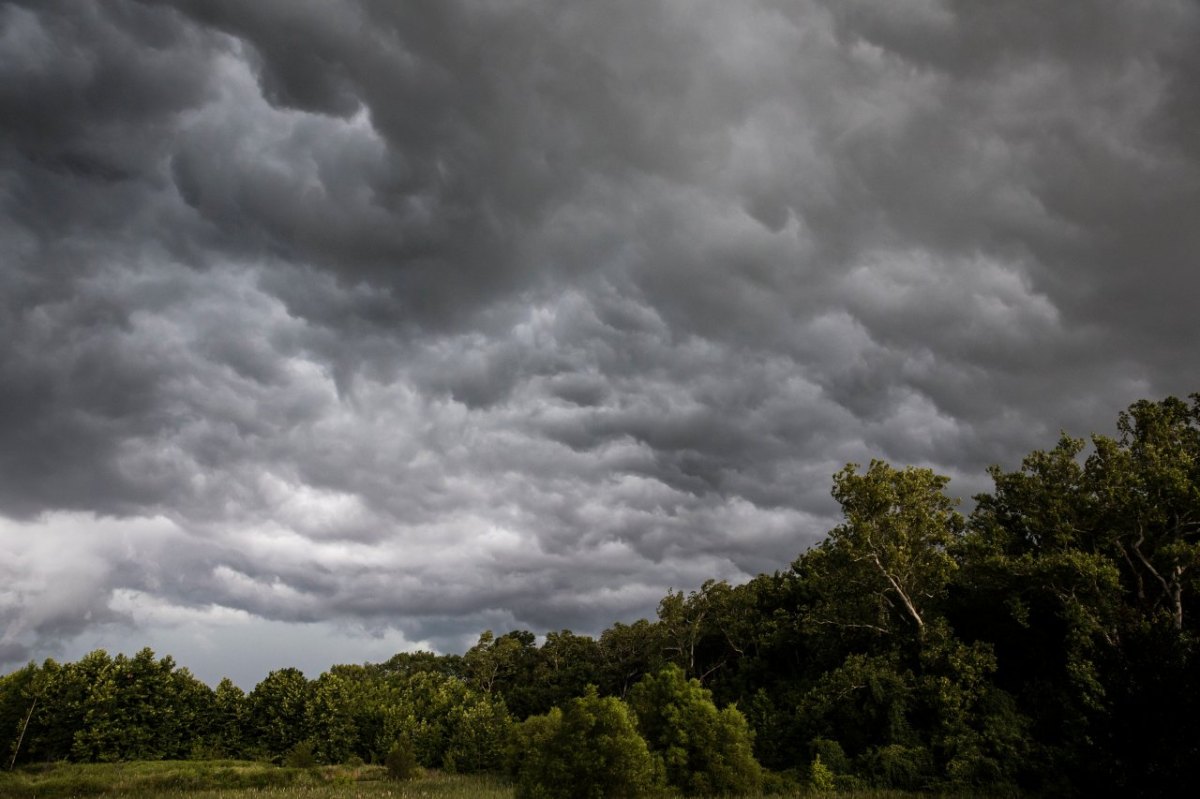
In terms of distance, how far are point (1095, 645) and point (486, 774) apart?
190 feet

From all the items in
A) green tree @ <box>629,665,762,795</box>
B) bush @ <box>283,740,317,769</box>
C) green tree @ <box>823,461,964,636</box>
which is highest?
green tree @ <box>823,461,964,636</box>

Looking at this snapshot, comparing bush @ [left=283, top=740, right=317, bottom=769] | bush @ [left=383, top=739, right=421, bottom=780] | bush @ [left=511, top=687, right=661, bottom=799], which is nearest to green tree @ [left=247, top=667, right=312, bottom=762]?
bush @ [left=283, top=740, right=317, bottom=769]

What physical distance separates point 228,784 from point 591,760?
40930 mm

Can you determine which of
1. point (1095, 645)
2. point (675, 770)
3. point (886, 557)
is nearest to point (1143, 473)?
point (1095, 645)

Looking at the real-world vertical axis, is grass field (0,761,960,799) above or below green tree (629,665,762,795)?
below

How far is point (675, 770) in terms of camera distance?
4150 cm

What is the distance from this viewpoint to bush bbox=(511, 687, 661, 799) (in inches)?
1208

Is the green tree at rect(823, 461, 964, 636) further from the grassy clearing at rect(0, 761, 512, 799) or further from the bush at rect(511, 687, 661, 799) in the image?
the grassy clearing at rect(0, 761, 512, 799)

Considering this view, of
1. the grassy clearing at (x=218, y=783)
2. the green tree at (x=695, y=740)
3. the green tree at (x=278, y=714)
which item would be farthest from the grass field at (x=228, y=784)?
the green tree at (x=278, y=714)

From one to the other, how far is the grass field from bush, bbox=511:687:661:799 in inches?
567

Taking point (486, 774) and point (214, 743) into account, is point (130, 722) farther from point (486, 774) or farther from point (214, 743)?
point (486, 774)

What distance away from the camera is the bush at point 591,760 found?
30672 millimetres

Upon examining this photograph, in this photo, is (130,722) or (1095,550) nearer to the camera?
(1095,550)

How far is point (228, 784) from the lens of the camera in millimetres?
54969
